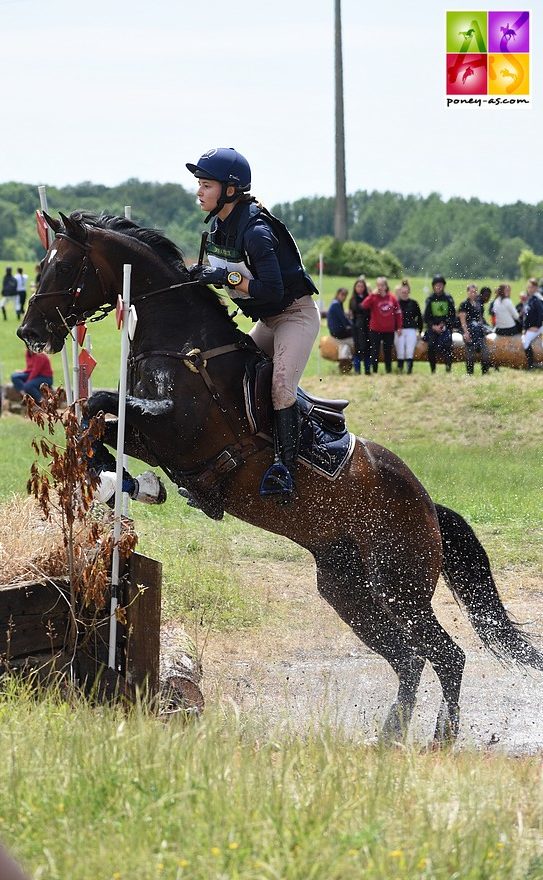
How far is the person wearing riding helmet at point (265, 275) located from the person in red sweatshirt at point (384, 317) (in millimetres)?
12657

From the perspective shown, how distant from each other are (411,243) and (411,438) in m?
68.7

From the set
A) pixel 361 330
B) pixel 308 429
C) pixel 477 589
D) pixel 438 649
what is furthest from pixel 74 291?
pixel 361 330

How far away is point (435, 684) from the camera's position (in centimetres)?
737

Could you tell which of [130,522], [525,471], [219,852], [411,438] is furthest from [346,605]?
[411,438]

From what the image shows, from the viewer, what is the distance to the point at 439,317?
1738 cm

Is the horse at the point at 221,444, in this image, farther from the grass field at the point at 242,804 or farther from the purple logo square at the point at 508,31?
the purple logo square at the point at 508,31

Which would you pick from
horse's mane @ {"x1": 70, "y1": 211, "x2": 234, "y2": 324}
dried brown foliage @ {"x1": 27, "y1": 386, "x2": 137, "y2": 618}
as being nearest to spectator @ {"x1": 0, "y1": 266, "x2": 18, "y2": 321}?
horse's mane @ {"x1": 70, "y1": 211, "x2": 234, "y2": 324}

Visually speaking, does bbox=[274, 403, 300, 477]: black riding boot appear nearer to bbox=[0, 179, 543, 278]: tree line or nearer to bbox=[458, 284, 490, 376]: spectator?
bbox=[458, 284, 490, 376]: spectator

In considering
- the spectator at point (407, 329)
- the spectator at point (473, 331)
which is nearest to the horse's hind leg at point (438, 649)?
the spectator at point (473, 331)

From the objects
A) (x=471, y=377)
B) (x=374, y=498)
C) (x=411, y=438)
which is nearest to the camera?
(x=374, y=498)

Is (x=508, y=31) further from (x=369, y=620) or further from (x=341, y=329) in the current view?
(x=369, y=620)

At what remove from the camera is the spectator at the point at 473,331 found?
1683cm

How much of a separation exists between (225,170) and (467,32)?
12.7 m

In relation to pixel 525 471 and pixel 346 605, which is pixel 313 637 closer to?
pixel 346 605
